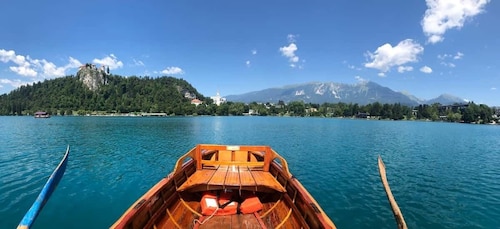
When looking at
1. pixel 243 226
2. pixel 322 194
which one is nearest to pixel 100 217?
pixel 243 226

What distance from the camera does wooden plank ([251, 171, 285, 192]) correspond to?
9530 millimetres

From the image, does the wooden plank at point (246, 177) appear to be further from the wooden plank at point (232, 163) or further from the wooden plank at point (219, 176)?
the wooden plank at point (219, 176)

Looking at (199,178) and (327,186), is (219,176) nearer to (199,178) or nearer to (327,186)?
(199,178)

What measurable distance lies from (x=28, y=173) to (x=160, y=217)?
68.0ft

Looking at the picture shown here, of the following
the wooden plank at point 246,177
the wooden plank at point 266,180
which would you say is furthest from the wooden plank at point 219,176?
the wooden plank at point 266,180

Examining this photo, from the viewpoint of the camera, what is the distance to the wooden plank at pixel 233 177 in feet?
32.5

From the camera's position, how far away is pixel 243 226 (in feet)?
26.7

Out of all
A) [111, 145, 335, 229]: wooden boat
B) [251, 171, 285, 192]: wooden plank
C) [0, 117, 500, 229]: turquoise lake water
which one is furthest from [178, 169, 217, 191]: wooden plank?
[0, 117, 500, 229]: turquoise lake water

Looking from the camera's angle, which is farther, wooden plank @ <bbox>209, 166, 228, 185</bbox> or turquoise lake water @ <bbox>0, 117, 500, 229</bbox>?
turquoise lake water @ <bbox>0, 117, 500, 229</bbox>

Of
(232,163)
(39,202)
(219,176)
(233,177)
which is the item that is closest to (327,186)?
(232,163)

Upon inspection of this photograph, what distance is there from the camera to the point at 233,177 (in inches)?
428

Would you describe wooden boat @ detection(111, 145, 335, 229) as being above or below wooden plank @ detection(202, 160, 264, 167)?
below

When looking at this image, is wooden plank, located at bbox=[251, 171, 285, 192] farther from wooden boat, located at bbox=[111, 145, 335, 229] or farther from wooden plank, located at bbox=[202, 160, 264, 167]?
wooden plank, located at bbox=[202, 160, 264, 167]

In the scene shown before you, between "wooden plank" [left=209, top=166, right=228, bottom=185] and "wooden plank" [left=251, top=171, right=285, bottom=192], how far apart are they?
1276 millimetres
